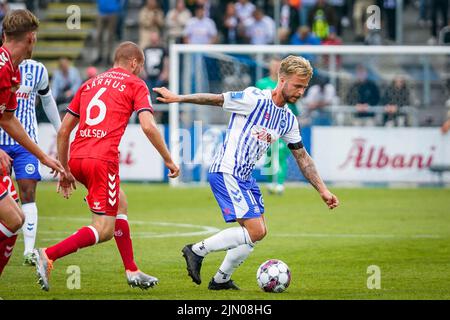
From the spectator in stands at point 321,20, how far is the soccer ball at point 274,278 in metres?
17.8

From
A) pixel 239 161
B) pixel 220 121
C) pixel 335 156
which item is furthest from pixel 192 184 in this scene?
pixel 239 161

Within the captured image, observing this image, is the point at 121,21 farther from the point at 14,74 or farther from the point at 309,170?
the point at 14,74

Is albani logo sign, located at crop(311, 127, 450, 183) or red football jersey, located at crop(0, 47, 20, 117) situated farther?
albani logo sign, located at crop(311, 127, 450, 183)

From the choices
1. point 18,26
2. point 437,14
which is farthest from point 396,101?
point 18,26

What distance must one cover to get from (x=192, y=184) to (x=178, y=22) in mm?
5717

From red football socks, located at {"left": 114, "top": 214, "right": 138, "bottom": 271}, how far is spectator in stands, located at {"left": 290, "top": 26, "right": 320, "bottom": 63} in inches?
622

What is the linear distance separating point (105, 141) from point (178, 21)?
18.4 metres

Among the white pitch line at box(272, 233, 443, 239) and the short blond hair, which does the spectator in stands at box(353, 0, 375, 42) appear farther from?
the short blond hair

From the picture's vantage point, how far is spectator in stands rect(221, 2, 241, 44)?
91.5 feet

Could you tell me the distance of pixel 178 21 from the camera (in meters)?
27.5

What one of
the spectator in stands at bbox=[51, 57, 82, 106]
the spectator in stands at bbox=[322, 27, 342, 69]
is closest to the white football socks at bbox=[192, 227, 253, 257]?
the spectator in stands at bbox=[51, 57, 82, 106]

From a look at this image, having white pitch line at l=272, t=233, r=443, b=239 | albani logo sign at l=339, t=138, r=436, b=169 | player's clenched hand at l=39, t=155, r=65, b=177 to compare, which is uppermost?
player's clenched hand at l=39, t=155, r=65, b=177

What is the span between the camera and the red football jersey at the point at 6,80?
8.69 meters
